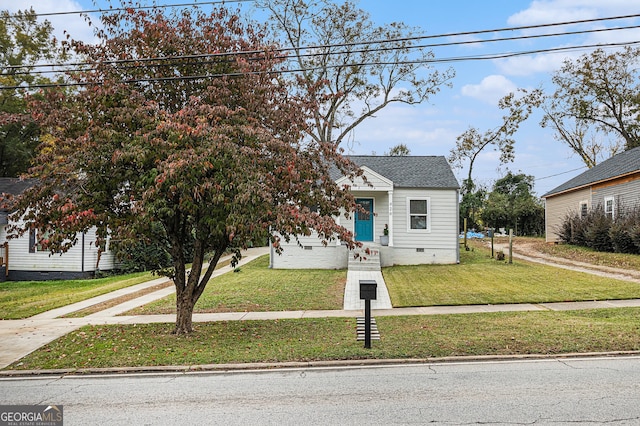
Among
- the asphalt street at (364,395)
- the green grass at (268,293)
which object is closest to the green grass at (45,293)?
the green grass at (268,293)

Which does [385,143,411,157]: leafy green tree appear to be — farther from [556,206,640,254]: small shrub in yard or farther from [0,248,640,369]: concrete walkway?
[0,248,640,369]: concrete walkway

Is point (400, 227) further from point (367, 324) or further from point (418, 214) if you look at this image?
point (367, 324)

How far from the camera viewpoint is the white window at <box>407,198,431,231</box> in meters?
21.8

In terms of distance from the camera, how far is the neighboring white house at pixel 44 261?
2244 cm

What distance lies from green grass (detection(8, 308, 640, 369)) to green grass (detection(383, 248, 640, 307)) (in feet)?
6.08

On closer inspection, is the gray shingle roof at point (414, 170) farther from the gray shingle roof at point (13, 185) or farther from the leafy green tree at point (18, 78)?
the leafy green tree at point (18, 78)

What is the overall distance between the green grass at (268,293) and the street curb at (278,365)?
4.86 m

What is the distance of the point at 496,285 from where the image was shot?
1505 cm

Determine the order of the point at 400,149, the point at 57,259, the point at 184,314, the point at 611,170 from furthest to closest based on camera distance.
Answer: the point at 400,149 → the point at 611,170 → the point at 57,259 → the point at 184,314

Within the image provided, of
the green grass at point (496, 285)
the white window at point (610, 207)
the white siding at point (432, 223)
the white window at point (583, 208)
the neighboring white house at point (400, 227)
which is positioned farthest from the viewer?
the white window at point (583, 208)

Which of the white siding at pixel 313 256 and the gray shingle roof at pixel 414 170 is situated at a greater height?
the gray shingle roof at pixel 414 170

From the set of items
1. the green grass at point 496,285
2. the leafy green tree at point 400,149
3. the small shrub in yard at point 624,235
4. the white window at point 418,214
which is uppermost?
the leafy green tree at point 400,149

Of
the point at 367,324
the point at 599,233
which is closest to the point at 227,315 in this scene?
the point at 367,324

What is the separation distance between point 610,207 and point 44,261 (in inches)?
1091
